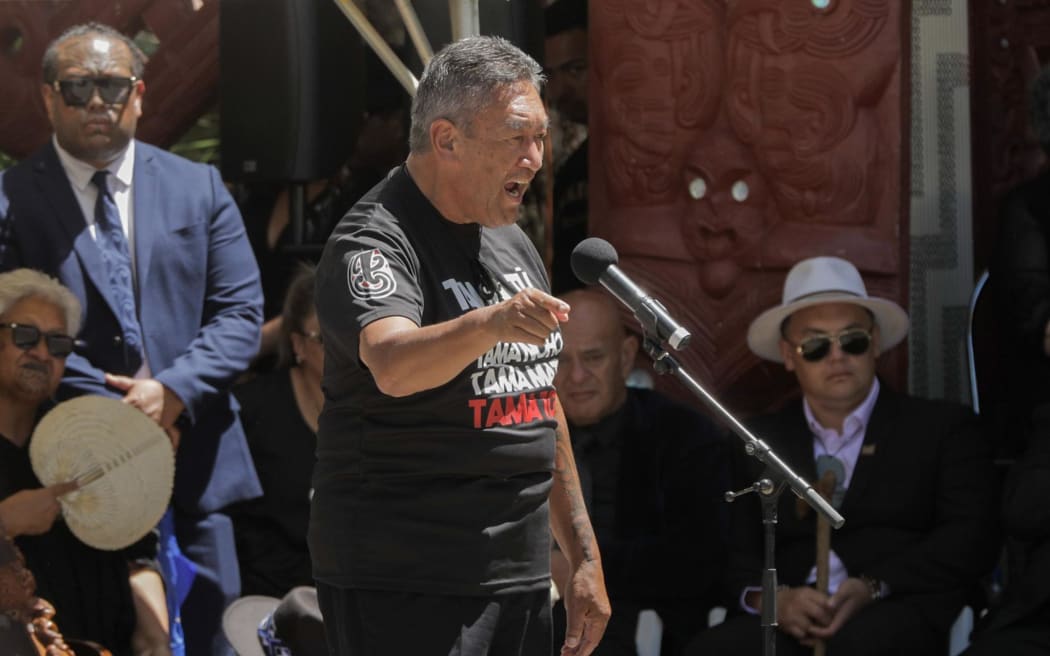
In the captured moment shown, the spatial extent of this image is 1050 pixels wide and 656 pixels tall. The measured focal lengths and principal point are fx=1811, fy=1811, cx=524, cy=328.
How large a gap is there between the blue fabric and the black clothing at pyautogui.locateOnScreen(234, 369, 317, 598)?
224mm

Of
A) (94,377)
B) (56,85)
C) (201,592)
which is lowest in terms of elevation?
(201,592)

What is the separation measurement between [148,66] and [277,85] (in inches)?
20.2

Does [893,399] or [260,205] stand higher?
[260,205]

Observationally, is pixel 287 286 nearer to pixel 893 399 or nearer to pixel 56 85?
pixel 56 85

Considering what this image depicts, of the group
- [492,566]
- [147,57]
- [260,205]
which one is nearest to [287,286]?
[260,205]

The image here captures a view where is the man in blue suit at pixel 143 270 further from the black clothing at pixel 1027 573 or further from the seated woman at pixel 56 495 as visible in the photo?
the black clothing at pixel 1027 573

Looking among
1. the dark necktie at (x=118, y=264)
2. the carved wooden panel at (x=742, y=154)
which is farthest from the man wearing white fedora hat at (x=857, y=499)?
the dark necktie at (x=118, y=264)

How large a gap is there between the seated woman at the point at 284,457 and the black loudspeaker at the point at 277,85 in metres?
0.41

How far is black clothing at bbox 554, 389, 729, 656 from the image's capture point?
5.21 m

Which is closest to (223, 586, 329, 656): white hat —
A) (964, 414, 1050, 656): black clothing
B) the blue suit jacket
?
the blue suit jacket

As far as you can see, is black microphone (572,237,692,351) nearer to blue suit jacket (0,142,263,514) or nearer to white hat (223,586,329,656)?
white hat (223,586,329,656)

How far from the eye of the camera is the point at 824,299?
208 inches

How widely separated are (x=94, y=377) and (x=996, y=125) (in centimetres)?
302

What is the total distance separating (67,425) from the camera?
4828 millimetres
